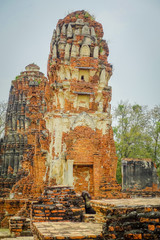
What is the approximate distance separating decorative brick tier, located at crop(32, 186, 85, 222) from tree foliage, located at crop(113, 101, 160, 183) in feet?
54.6

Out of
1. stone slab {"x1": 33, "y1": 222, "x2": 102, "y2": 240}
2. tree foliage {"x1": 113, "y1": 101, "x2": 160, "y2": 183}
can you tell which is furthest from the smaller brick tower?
stone slab {"x1": 33, "y1": 222, "x2": 102, "y2": 240}

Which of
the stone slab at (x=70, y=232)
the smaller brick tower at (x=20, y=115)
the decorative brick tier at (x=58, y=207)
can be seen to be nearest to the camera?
the stone slab at (x=70, y=232)

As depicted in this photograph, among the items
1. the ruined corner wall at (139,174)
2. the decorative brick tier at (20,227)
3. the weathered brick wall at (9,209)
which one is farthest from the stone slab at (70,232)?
the ruined corner wall at (139,174)

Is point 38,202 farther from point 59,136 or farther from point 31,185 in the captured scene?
point 31,185

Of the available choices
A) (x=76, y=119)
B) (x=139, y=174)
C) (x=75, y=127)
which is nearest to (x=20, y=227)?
(x=75, y=127)

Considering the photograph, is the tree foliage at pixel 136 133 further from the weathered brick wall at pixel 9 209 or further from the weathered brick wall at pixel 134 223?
the weathered brick wall at pixel 134 223

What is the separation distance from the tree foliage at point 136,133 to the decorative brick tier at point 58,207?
16648mm

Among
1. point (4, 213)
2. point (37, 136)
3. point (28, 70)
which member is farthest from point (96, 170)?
point (28, 70)

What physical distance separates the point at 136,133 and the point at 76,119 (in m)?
12.0

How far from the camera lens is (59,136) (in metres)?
10.8

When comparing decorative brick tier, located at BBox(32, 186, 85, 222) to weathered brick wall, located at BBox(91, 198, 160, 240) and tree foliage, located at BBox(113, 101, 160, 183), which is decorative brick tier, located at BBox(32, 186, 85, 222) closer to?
weathered brick wall, located at BBox(91, 198, 160, 240)

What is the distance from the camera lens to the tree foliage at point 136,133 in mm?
22188

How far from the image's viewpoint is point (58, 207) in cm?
527

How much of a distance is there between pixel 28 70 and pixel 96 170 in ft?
69.0
